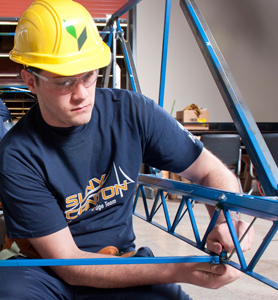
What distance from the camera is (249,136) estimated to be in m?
1.33

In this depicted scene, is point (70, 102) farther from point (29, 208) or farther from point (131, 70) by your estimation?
point (131, 70)

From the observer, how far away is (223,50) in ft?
26.0

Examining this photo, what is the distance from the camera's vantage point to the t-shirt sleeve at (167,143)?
136 centimetres

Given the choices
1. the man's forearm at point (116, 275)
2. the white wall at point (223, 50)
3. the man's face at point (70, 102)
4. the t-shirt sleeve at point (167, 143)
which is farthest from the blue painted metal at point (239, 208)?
the white wall at point (223, 50)

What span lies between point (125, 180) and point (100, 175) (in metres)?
0.10

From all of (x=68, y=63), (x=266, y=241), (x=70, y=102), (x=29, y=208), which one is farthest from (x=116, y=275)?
(x=68, y=63)

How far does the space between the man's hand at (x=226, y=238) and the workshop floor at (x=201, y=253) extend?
3.78ft

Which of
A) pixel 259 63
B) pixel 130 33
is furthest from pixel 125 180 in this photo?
pixel 259 63

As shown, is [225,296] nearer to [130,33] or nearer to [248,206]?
[248,206]

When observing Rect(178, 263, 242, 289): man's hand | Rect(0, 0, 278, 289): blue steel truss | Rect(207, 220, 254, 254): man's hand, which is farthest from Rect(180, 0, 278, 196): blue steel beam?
Rect(178, 263, 242, 289): man's hand

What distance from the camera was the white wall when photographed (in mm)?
7434

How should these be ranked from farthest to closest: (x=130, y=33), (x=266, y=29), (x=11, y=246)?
1. (x=266, y=29)
2. (x=130, y=33)
3. (x=11, y=246)

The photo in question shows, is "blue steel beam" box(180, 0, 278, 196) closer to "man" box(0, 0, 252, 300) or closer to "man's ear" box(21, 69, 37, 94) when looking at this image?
"man" box(0, 0, 252, 300)

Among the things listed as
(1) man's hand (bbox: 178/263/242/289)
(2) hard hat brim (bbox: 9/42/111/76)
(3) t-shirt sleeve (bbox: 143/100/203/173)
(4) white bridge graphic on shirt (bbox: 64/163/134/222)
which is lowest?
(1) man's hand (bbox: 178/263/242/289)
